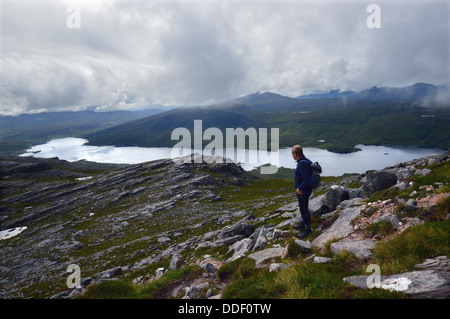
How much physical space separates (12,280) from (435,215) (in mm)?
50032

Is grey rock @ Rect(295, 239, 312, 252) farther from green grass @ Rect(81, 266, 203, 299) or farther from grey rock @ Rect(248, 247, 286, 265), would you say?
green grass @ Rect(81, 266, 203, 299)

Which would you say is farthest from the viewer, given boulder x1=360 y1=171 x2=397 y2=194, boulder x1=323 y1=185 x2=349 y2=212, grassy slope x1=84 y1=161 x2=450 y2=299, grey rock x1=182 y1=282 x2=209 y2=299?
boulder x1=323 y1=185 x2=349 y2=212

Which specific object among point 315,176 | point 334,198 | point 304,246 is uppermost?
point 315,176

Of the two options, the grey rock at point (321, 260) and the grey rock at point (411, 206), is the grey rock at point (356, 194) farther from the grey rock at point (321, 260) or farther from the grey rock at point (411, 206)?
the grey rock at point (321, 260)

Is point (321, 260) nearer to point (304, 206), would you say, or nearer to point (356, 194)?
point (304, 206)

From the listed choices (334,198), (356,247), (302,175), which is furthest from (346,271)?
(334,198)

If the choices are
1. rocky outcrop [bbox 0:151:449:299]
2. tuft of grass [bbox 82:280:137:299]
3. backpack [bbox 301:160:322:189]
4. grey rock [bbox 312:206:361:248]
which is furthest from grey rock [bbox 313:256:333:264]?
tuft of grass [bbox 82:280:137:299]

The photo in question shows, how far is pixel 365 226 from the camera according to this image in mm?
9453

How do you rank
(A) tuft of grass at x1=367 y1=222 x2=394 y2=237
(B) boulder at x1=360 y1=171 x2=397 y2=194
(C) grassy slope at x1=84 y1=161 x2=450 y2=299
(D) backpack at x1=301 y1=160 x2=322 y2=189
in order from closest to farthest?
(C) grassy slope at x1=84 y1=161 x2=450 y2=299
(A) tuft of grass at x1=367 y1=222 x2=394 y2=237
(D) backpack at x1=301 y1=160 x2=322 y2=189
(B) boulder at x1=360 y1=171 x2=397 y2=194

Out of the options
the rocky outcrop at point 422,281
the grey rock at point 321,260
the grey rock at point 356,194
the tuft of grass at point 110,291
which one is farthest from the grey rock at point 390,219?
the tuft of grass at point 110,291

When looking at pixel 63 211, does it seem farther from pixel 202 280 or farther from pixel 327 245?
pixel 327 245

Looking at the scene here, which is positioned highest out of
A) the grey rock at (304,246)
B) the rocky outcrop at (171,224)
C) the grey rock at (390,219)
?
the grey rock at (390,219)

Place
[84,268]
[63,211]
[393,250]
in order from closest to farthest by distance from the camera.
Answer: [393,250] < [84,268] < [63,211]
